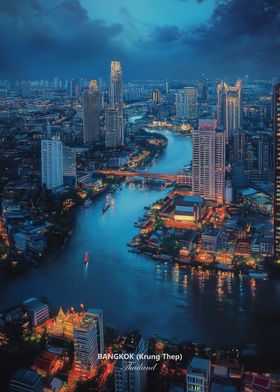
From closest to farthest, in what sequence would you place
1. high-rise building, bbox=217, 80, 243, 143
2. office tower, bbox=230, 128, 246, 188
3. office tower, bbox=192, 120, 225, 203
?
1. office tower, bbox=192, 120, 225, 203
2. office tower, bbox=230, 128, 246, 188
3. high-rise building, bbox=217, 80, 243, 143

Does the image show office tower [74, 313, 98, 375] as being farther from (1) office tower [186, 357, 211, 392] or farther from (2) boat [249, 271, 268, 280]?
(2) boat [249, 271, 268, 280]

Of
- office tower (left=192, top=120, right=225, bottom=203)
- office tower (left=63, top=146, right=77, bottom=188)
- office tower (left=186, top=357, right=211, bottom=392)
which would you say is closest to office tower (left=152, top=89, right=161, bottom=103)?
office tower (left=63, top=146, right=77, bottom=188)

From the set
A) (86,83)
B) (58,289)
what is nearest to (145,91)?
(86,83)

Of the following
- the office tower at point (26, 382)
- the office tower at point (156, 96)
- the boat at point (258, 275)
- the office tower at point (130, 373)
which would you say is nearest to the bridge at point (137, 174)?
the boat at point (258, 275)

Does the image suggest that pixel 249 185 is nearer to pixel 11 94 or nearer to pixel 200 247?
pixel 200 247

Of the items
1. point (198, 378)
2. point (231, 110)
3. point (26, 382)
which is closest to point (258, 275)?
point (198, 378)

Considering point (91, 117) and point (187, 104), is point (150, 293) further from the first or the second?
point (187, 104)
